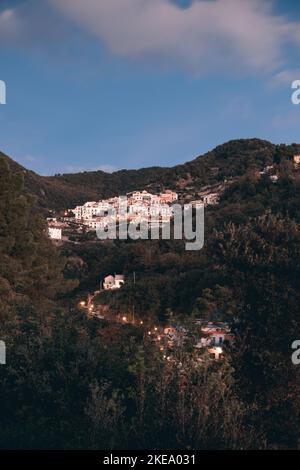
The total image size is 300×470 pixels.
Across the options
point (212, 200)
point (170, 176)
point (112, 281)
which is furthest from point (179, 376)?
point (170, 176)

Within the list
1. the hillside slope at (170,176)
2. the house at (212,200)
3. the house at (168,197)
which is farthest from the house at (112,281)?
the house at (168,197)

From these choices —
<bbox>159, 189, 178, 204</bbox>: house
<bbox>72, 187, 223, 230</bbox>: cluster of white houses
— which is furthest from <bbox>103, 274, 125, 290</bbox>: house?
<bbox>159, 189, 178, 204</bbox>: house

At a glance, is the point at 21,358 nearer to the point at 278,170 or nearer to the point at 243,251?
the point at 243,251

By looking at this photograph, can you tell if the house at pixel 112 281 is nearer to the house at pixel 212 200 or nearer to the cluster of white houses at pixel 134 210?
the house at pixel 212 200

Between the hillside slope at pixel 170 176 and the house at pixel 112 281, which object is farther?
the hillside slope at pixel 170 176

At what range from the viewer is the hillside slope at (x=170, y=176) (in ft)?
171

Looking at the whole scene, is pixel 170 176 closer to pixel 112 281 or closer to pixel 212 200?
pixel 212 200

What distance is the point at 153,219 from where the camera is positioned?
48219 mm

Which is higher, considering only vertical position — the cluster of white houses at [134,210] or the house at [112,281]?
the cluster of white houses at [134,210]

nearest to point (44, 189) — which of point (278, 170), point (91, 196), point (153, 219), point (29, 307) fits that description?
point (91, 196)

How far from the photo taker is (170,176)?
6750 centimetres

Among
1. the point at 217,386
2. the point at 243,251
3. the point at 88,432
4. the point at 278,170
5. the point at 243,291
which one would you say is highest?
the point at 278,170

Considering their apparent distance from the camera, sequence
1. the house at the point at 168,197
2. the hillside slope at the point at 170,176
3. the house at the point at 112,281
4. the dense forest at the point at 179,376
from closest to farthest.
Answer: the dense forest at the point at 179,376
the house at the point at 112,281
the hillside slope at the point at 170,176
the house at the point at 168,197
